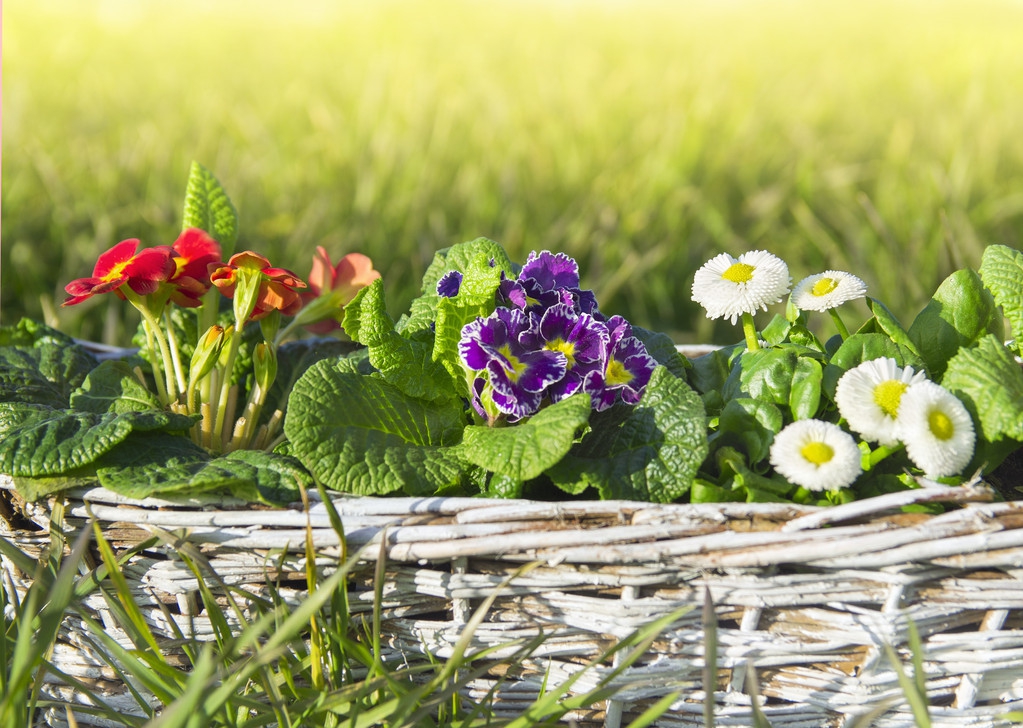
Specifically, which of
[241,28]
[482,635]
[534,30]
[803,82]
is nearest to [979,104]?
[803,82]

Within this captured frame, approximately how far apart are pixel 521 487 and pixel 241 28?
4.12 meters

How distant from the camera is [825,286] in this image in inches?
42.3

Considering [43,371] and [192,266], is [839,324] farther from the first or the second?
[43,371]

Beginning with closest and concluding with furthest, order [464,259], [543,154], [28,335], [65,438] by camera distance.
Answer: [65,438] < [464,259] < [28,335] < [543,154]

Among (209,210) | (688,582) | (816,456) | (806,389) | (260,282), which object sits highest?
(209,210)

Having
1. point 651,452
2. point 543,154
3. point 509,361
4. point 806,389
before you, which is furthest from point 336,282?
point 543,154

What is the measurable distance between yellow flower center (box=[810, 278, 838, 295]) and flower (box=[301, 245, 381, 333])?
1.92 ft

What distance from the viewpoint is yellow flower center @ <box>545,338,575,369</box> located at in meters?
1.02

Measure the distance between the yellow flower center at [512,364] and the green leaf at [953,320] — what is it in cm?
51

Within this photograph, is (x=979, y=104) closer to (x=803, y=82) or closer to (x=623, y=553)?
(x=803, y=82)

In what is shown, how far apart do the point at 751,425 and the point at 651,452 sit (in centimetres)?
13

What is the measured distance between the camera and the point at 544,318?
1.01 m

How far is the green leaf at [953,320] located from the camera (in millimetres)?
1083

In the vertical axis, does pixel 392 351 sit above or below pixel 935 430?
above
